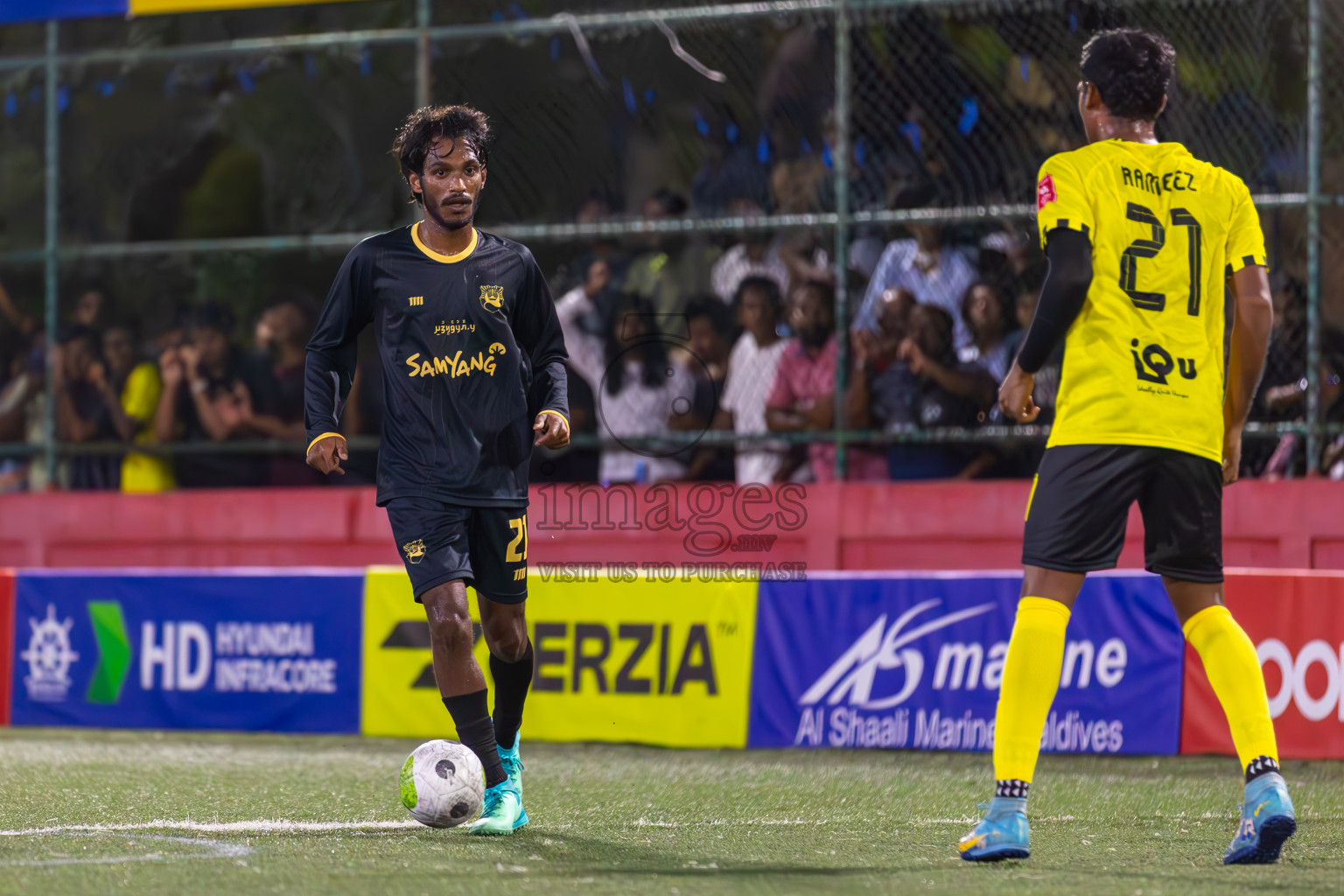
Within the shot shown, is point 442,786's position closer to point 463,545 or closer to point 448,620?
point 448,620

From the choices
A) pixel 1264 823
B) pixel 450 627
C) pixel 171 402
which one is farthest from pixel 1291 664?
pixel 171 402

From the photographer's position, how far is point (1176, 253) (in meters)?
4.30

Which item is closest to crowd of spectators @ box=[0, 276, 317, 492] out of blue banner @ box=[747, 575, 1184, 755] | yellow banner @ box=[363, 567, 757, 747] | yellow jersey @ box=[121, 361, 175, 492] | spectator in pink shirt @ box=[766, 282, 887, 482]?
yellow jersey @ box=[121, 361, 175, 492]

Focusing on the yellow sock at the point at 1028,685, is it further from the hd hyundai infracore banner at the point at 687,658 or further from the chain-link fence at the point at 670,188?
the chain-link fence at the point at 670,188

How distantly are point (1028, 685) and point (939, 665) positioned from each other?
3720mm

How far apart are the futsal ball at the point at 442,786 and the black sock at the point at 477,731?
0.69 feet

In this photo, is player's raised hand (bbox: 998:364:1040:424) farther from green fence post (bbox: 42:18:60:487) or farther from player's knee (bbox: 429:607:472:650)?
green fence post (bbox: 42:18:60:487)

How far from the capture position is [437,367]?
16.4ft

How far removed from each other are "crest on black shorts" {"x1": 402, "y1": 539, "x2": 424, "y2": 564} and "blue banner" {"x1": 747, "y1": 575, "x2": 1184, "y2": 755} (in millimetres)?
3528

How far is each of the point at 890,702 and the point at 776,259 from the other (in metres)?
3.14

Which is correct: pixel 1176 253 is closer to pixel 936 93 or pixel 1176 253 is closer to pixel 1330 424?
pixel 1330 424

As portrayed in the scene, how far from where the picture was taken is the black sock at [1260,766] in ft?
13.6

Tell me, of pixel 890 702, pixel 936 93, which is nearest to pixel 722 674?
pixel 890 702

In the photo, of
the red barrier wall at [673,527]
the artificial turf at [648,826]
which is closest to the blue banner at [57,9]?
the red barrier wall at [673,527]
